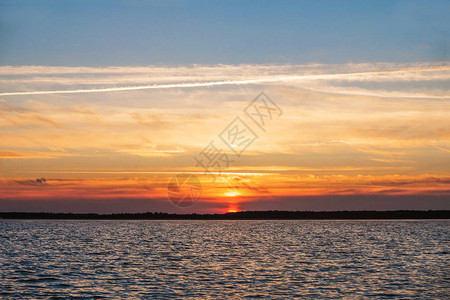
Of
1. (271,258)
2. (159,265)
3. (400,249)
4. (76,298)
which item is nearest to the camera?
(76,298)

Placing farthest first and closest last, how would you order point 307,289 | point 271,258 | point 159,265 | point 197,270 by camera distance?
point 271,258, point 159,265, point 197,270, point 307,289

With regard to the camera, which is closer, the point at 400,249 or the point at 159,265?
the point at 159,265

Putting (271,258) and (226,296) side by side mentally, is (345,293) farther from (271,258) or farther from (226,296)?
(271,258)

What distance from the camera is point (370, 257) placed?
7088 cm

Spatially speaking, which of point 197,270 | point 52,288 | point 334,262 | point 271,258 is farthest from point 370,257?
point 52,288

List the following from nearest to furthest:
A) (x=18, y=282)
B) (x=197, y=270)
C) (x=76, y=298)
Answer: (x=76, y=298) < (x=18, y=282) < (x=197, y=270)

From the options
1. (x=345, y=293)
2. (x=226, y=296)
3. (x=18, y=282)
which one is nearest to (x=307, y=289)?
(x=345, y=293)

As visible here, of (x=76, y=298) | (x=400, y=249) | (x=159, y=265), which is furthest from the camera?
(x=400, y=249)

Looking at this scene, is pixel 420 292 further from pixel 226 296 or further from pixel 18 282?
pixel 18 282

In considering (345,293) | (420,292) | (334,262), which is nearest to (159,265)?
(334,262)

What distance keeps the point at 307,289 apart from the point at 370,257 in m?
29.9

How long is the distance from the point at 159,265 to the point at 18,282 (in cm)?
1765

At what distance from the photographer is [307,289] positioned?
43.8 m

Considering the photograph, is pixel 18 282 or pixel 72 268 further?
pixel 72 268
